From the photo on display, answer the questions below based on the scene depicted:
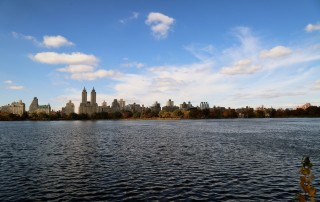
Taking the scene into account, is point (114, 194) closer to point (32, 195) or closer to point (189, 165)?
point (32, 195)

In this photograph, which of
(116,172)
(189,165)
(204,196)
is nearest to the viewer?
(204,196)

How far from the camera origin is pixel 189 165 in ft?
159

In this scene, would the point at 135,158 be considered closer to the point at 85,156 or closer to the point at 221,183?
the point at 85,156

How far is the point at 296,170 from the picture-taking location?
1722 inches

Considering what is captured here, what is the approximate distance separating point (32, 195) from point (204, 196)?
1880cm

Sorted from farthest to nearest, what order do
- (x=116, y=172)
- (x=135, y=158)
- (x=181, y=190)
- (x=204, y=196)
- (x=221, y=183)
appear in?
(x=135, y=158), (x=116, y=172), (x=221, y=183), (x=181, y=190), (x=204, y=196)

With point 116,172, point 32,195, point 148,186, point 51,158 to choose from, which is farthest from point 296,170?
point 51,158

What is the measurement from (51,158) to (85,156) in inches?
257

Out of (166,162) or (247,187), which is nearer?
(247,187)

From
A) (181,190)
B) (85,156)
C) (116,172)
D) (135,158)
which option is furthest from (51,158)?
(181,190)

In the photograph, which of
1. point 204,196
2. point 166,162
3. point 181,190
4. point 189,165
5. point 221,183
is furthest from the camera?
point 166,162

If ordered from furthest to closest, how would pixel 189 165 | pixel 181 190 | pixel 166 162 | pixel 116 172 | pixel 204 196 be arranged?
pixel 166 162
pixel 189 165
pixel 116 172
pixel 181 190
pixel 204 196

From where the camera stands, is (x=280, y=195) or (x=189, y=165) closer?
(x=280, y=195)

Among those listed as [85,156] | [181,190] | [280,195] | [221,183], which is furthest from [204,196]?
[85,156]
